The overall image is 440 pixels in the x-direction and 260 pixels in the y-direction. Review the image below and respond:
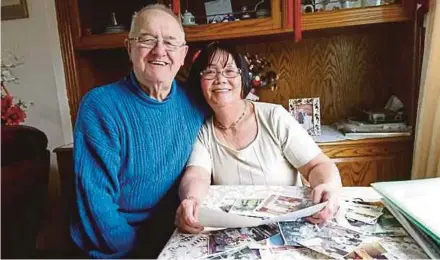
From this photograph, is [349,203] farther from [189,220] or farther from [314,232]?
[189,220]

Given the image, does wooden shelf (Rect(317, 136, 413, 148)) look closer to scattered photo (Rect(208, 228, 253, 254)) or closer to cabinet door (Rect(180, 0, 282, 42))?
cabinet door (Rect(180, 0, 282, 42))

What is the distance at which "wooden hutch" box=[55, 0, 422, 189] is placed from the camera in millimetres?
1812

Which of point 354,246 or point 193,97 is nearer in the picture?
point 354,246

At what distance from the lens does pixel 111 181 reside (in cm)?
110

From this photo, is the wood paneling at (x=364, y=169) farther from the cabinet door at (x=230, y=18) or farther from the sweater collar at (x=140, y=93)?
the sweater collar at (x=140, y=93)

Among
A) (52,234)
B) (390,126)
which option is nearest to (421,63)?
(390,126)

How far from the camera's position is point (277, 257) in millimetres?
702

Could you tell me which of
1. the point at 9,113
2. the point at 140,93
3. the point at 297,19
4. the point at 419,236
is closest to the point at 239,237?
the point at 419,236

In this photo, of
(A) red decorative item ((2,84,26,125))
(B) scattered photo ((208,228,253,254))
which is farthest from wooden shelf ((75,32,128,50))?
(B) scattered photo ((208,228,253,254))

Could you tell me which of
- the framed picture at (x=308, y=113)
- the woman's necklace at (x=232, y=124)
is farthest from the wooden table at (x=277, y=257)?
the framed picture at (x=308, y=113)

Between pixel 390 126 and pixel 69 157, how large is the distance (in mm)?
1711

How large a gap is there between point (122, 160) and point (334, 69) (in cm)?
153

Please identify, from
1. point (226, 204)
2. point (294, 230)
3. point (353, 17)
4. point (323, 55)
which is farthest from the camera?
point (323, 55)

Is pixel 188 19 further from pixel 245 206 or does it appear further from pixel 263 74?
pixel 245 206
